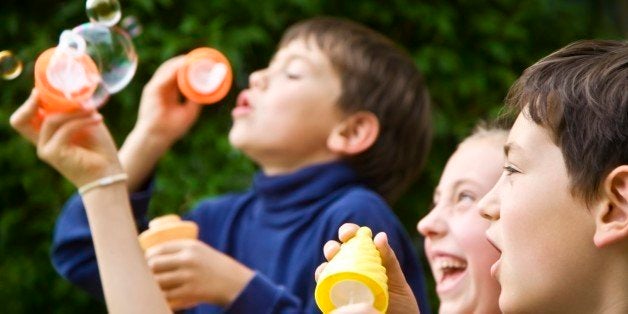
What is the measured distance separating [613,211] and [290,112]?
1.35 m

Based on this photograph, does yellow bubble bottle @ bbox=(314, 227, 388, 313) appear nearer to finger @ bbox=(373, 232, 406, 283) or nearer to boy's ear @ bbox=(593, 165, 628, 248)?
finger @ bbox=(373, 232, 406, 283)

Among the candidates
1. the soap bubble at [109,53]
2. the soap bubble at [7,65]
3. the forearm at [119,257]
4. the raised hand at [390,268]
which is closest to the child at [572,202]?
the raised hand at [390,268]

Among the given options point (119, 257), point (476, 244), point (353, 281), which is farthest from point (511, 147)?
point (119, 257)

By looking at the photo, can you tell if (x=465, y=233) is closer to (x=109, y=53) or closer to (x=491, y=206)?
(x=491, y=206)

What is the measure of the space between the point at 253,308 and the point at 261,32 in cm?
176

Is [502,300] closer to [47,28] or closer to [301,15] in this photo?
[301,15]

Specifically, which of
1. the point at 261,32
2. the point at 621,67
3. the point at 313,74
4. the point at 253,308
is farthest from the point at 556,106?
the point at 261,32

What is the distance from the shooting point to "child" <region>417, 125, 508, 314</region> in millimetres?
2365

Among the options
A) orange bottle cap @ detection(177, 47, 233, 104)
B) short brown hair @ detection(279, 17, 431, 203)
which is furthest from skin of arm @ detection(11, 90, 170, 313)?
short brown hair @ detection(279, 17, 431, 203)

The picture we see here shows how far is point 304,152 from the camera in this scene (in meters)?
3.01

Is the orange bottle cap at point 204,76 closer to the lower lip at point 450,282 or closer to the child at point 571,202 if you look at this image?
the lower lip at point 450,282

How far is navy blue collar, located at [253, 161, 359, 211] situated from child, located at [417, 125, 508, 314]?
17.8 inches

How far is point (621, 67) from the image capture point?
177 centimetres

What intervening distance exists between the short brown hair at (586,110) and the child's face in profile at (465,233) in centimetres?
60
